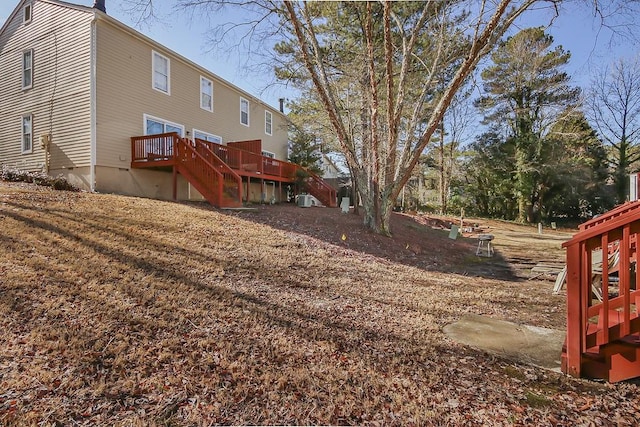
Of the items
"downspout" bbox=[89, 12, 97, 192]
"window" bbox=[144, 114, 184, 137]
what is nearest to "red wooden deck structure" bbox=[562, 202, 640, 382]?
"downspout" bbox=[89, 12, 97, 192]

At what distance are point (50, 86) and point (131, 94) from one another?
2841 millimetres

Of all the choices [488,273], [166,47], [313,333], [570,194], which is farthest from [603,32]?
[570,194]

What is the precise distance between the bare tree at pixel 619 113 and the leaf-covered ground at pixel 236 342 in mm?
23438

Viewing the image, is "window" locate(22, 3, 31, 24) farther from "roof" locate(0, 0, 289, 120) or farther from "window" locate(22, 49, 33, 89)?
"window" locate(22, 49, 33, 89)

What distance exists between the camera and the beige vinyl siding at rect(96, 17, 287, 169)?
402 inches

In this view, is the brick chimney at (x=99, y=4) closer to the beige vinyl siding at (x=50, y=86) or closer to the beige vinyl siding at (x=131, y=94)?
the beige vinyl siding at (x=50, y=86)

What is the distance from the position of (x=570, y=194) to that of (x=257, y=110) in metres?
22.0

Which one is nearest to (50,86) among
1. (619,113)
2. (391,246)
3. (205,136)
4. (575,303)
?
(205,136)

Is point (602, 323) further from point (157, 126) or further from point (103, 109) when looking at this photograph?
point (157, 126)

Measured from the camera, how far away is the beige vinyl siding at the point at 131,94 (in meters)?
10.2

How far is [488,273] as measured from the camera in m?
7.31

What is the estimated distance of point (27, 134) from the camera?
11.7 meters

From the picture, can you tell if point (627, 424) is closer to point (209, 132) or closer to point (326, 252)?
point (326, 252)

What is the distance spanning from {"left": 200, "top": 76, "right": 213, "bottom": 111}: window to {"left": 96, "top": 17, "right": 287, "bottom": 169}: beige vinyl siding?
0.18 meters
